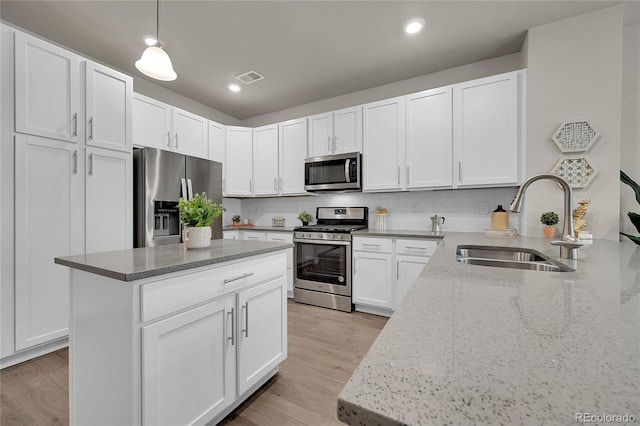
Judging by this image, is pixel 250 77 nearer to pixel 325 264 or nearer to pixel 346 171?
pixel 346 171

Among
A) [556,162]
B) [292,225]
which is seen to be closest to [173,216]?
[292,225]

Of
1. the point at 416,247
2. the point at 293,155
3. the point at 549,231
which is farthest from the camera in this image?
the point at 293,155

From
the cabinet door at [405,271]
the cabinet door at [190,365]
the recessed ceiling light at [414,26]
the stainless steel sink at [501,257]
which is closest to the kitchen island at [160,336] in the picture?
the cabinet door at [190,365]

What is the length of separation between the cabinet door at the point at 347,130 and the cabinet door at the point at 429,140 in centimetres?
60

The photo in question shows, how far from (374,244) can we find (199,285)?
6.89 feet

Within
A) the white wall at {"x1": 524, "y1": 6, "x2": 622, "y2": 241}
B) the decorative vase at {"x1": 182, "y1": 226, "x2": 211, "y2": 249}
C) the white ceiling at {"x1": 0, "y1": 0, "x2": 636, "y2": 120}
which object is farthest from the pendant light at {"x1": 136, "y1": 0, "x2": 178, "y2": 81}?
the white wall at {"x1": 524, "y1": 6, "x2": 622, "y2": 241}

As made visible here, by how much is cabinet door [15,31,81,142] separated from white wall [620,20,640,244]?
4.80 metres

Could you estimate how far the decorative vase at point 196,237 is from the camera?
5.43ft

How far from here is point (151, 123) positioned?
3.11 metres

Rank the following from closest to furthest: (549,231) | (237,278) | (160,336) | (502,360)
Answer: (502,360) < (160,336) < (237,278) < (549,231)

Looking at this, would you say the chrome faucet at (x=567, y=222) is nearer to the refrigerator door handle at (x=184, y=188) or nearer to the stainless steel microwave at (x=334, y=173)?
the stainless steel microwave at (x=334, y=173)

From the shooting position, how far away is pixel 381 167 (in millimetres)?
3283

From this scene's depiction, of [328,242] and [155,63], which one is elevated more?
[155,63]

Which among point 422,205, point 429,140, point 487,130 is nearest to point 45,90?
point 429,140
